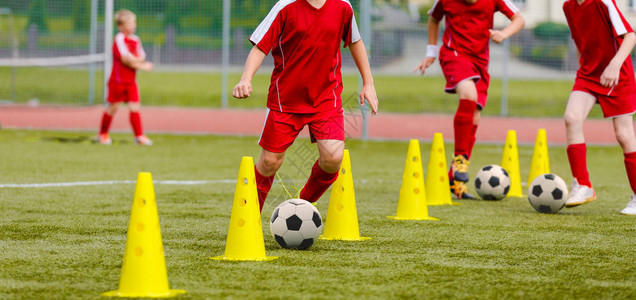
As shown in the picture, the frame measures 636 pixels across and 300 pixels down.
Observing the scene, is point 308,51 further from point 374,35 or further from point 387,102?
point 387,102

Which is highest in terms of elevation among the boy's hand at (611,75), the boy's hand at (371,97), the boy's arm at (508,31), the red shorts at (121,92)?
the boy's arm at (508,31)

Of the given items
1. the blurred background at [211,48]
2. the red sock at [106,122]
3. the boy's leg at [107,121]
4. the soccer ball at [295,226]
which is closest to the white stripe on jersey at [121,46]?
the boy's leg at [107,121]

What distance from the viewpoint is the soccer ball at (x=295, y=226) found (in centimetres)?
483

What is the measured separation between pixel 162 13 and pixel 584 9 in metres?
14.9

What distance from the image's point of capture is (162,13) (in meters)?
20.4

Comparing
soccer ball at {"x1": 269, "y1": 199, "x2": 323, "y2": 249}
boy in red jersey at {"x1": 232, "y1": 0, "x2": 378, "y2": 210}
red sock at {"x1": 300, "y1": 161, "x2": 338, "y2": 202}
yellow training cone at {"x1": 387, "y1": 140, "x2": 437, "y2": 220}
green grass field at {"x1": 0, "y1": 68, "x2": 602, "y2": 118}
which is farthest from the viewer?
green grass field at {"x1": 0, "y1": 68, "x2": 602, "y2": 118}

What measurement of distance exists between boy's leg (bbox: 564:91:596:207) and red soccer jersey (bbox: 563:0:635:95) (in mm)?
129

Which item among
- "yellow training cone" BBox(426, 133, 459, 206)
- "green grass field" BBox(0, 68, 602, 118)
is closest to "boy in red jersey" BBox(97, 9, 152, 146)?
"yellow training cone" BBox(426, 133, 459, 206)

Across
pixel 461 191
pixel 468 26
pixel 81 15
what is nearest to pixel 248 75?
pixel 461 191

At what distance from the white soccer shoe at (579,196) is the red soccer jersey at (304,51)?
2.38m

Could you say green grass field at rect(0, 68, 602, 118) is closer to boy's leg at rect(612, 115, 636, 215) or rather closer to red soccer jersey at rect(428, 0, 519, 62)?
red soccer jersey at rect(428, 0, 519, 62)

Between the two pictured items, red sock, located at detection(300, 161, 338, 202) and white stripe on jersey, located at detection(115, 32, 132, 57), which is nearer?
red sock, located at detection(300, 161, 338, 202)

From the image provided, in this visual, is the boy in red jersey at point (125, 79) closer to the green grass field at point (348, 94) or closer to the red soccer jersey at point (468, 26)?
the red soccer jersey at point (468, 26)

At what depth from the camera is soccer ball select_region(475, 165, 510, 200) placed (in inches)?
288
